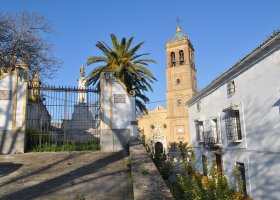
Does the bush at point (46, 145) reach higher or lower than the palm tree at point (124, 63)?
lower

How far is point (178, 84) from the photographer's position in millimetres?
46031

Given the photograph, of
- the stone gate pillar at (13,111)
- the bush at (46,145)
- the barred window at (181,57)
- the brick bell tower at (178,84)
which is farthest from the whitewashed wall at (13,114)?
the barred window at (181,57)

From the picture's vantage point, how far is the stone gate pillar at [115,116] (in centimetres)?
1141

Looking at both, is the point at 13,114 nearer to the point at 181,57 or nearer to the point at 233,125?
the point at 233,125

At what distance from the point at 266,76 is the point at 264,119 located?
204 centimetres

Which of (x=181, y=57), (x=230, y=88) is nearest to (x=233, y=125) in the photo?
(x=230, y=88)

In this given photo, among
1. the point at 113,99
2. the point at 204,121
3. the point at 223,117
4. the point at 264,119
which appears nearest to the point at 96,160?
the point at 113,99

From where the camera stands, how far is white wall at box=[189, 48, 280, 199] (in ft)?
38.7

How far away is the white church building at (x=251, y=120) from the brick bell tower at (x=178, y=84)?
2322cm

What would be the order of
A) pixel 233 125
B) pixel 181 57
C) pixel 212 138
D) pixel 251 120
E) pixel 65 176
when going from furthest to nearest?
1. pixel 181 57
2. pixel 212 138
3. pixel 233 125
4. pixel 251 120
5. pixel 65 176

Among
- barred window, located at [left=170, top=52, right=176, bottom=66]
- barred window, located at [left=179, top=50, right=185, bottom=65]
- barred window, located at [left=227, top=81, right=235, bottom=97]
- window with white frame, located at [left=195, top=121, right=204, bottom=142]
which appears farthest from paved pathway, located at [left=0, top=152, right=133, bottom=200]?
barred window, located at [left=170, top=52, right=176, bottom=66]

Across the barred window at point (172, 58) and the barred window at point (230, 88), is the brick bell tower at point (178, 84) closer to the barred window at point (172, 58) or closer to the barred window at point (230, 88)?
the barred window at point (172, 58)

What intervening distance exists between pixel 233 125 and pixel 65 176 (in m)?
11.9

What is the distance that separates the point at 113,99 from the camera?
11969 millimetres
